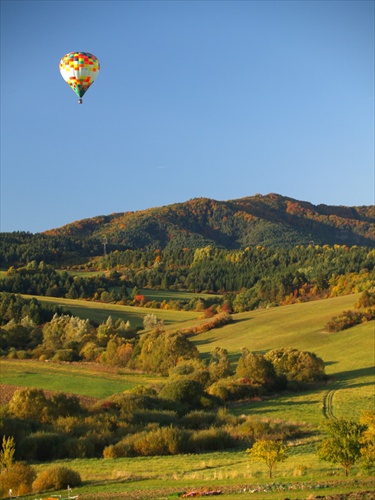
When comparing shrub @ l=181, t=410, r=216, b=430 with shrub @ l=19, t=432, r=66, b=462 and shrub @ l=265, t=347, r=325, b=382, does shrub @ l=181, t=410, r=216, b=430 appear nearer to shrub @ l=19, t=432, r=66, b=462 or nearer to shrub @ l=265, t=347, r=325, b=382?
shrub @ l=19, t=432, r=66, b=462

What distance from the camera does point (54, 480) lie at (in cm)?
1964

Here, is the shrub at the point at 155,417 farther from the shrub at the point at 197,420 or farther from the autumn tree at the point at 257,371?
the autumn tree at the point at 257,371

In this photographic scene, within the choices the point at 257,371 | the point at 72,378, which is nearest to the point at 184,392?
the point at 257,371

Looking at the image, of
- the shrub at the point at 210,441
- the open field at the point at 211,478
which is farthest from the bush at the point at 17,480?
the shrub at the point at 210,441

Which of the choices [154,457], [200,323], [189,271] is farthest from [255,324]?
[189,271]

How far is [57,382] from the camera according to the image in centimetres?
4984

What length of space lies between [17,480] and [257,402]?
1040 inches

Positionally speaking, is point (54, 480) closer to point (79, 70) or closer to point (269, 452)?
point (269, 452)

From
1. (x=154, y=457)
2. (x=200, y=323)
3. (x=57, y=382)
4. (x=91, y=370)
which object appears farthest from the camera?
(x=200, y=323)

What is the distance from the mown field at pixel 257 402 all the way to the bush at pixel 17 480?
676mm

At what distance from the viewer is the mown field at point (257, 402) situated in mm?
18641

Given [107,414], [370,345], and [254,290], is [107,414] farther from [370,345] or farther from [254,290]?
[254,290]

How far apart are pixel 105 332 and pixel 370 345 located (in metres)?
29.8

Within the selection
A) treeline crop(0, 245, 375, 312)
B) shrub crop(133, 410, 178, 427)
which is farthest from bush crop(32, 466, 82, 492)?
treeline crop(0, 245, 375, 312)
